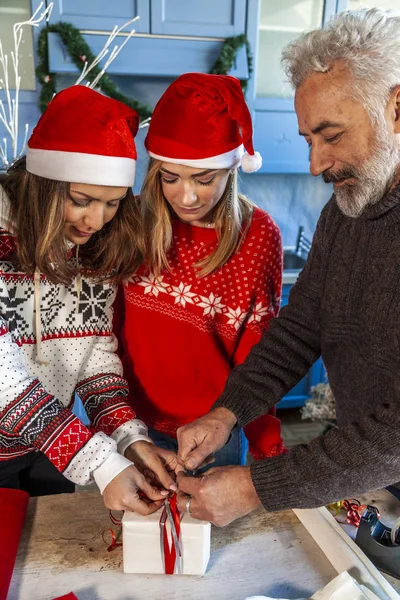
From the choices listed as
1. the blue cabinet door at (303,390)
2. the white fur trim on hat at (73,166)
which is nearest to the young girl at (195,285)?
the white fur trim on hat at (73,166)

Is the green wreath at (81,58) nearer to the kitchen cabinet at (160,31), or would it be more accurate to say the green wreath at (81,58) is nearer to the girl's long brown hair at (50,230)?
the kitchen cabinet at (160,31)

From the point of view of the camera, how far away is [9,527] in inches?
39.7

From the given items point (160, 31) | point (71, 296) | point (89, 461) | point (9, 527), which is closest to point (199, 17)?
point (160, 31)

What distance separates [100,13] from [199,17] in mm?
453


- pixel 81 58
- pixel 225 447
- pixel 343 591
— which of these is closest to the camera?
pixel 343 591

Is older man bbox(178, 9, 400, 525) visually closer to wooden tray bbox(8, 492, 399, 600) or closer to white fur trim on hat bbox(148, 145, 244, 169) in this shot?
wooden tray bbox(8, 492, 399, 600)

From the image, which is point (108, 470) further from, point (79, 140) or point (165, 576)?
point (79, 140)

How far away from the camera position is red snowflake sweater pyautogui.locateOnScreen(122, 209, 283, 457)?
4.71 ft

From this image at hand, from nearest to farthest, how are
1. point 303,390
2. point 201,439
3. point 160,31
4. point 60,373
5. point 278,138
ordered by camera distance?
point 201,439 < point 60,373 < point 160,31 < point 278,138 < point 303,390

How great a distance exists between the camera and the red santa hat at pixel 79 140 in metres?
1.12

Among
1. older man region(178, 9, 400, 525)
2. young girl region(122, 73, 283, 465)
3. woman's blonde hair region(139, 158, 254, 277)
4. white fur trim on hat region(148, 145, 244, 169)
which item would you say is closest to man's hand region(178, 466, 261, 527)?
older man region(178, 9, 400, 525)

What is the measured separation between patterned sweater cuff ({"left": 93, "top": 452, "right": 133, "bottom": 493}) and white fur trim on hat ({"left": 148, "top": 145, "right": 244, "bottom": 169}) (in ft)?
2.14

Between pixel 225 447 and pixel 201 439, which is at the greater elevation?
pixel 201 439

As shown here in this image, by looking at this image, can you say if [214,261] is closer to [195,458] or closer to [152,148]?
[152,148]
